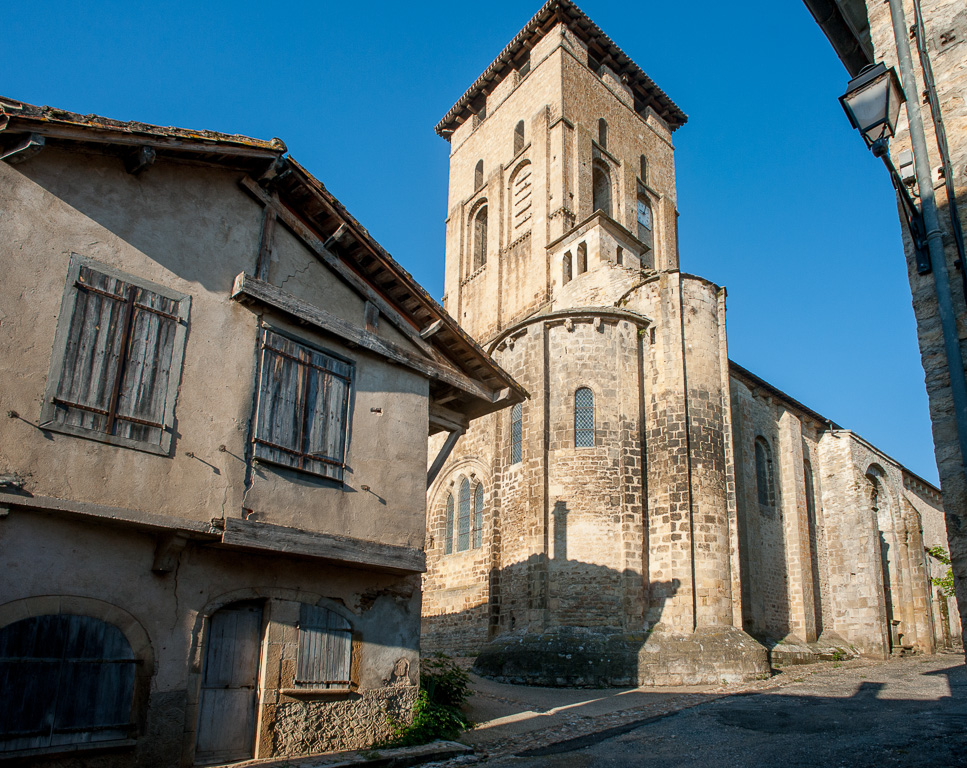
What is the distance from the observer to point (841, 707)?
36.6 ft

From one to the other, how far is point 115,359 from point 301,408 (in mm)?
2068

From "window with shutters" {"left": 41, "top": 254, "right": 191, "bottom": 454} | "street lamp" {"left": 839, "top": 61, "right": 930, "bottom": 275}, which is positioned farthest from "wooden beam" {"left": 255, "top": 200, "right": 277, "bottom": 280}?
"street lamp" {"left": 839, "top": 61, "right": 930, "bottom": 275}

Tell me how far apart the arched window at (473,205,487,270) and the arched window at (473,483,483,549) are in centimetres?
1236

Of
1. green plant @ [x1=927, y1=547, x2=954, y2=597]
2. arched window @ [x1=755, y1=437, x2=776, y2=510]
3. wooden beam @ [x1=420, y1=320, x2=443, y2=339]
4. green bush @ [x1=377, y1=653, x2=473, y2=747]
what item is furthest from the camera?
green plant @ [x1=927, y1=547, x2=954, y2=597]

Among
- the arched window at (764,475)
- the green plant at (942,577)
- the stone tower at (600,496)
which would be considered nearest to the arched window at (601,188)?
the stone tower at (600,496)

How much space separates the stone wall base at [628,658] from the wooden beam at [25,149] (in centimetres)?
1246

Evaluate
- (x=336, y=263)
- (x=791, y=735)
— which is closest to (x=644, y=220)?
(x=336, y=263)

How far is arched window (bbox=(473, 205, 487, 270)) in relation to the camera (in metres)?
30.7

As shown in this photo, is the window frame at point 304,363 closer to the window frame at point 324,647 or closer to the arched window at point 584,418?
the window frame at point 324,647

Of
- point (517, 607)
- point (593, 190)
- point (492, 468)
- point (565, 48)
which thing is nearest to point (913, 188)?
point (517, 607)

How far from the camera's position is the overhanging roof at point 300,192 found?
6987mm

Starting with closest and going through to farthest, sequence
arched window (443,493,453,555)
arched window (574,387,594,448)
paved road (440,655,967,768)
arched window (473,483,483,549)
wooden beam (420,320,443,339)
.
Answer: paved road (440,655,967,768), wooden beam (420,320,443,339), arched window (574,387,594,448), arched window (473,483,483,549), arched window (443,493,453,555)

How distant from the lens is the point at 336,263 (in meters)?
9.46

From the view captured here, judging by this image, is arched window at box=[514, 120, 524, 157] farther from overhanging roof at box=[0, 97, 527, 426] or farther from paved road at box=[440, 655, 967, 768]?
paved road at box=[440, 655, 967, 768]
